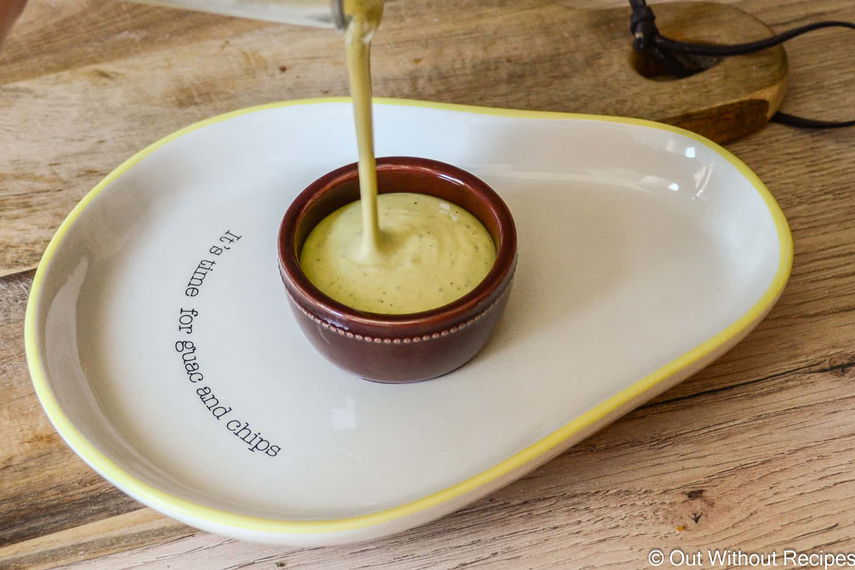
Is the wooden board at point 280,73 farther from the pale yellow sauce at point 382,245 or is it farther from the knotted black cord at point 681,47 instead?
the pale yellow sauce at point 382,245

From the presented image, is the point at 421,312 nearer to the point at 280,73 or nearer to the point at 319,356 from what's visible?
the point at 319,356

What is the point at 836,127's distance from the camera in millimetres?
1115

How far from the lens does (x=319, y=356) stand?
2.68ft

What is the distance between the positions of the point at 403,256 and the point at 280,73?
1.69 feet

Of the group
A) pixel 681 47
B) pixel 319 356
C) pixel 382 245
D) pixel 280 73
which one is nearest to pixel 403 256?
pixel 382 245

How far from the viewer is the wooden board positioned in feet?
3.47

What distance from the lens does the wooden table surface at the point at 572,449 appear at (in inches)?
28.4

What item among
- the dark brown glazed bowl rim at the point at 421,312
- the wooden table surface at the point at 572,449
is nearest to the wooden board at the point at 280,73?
the wooden table surface at the point at 572,449

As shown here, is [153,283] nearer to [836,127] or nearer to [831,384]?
[831,384]

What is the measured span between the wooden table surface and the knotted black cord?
2 cm

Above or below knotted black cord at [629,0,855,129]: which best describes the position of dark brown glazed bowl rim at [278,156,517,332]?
below

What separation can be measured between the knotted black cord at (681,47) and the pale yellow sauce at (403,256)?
19.7 inches

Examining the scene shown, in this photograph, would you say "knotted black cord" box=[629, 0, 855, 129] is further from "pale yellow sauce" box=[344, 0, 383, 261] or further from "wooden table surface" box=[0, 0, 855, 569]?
"pale yellow sauce" box=[344, 0, 383, 261]

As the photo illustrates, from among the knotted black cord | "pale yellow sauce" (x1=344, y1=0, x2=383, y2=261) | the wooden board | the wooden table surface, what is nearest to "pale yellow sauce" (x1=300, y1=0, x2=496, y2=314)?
"pale yellow sauce" (x1=344, y1=0, x2=383, y2=261)
